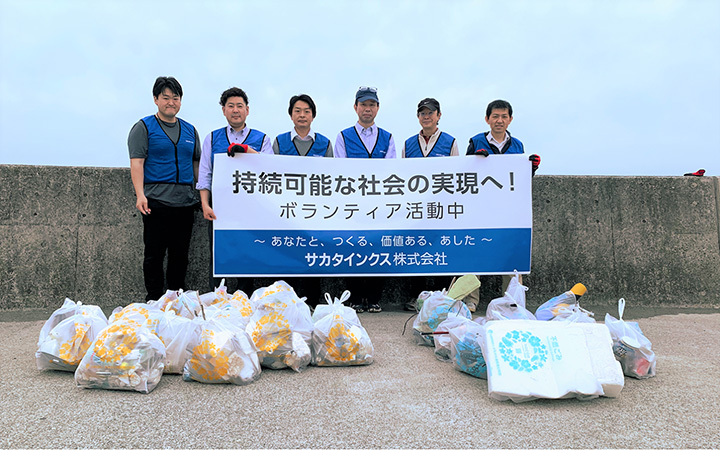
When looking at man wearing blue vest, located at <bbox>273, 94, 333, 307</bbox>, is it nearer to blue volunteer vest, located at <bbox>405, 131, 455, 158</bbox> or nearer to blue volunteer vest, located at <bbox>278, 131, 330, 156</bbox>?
blue volunteer vest, located at <bbox>278, 131, 330, 156</bbox>

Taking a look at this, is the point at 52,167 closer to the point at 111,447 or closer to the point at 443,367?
the point at 111,447

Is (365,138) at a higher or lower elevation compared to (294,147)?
higher

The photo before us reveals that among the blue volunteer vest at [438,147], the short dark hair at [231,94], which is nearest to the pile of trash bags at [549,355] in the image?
the blue volunteer vest at [438,147]

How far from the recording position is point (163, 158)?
352 cm

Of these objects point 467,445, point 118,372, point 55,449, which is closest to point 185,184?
point 118,372

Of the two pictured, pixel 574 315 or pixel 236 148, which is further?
pixel 236 148

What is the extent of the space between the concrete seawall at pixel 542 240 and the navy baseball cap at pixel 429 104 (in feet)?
4.24

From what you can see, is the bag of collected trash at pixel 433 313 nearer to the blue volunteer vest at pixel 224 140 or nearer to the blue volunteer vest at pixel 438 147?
the blue volunteer vest at pixel 438 147

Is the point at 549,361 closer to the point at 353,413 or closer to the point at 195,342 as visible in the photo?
the point at 353,413

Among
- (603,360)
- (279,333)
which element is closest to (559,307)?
(603,360)

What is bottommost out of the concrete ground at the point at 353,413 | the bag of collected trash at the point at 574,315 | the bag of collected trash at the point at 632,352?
the concrete ground at the point at 353,413

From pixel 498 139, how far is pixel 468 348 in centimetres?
231

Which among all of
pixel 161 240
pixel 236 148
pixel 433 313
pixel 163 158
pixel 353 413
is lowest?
pixel 353 413

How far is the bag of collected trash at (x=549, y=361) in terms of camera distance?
6.42ft
